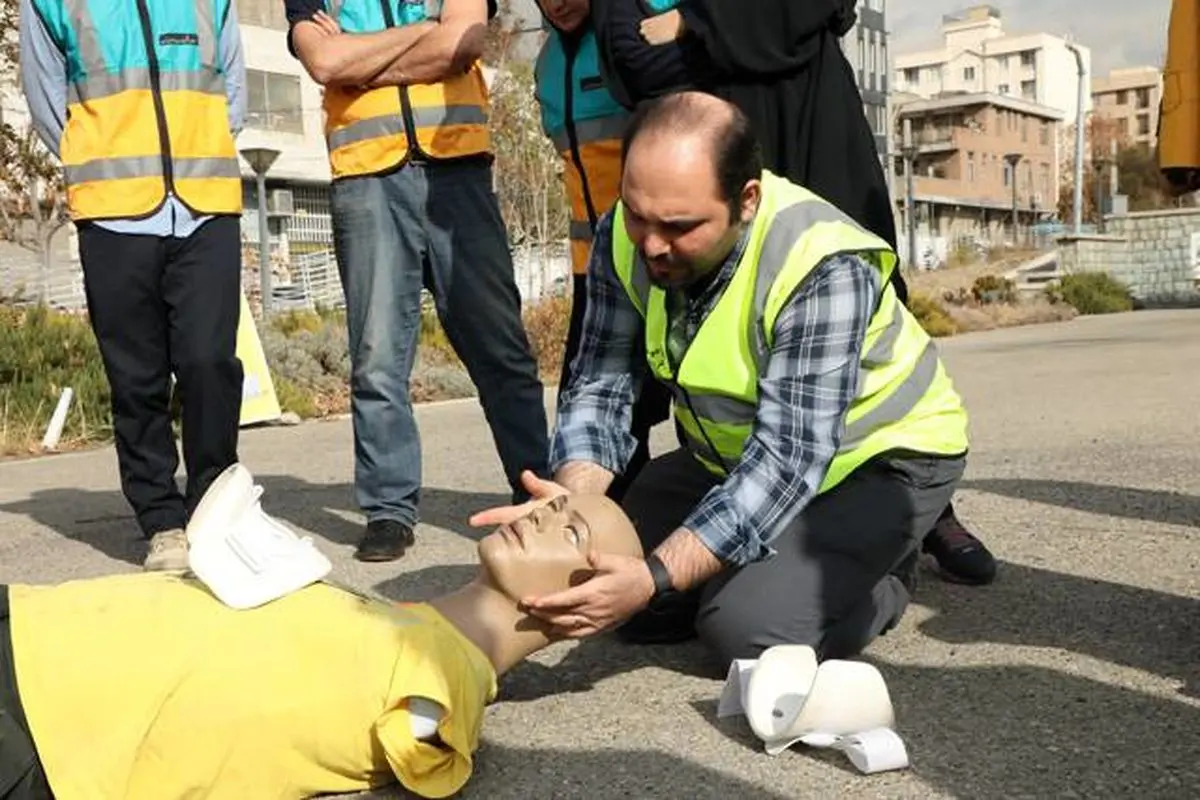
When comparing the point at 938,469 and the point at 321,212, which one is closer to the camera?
the point at 938,469

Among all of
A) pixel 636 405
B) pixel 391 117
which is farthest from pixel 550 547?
pixel 391 117

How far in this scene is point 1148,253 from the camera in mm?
29406

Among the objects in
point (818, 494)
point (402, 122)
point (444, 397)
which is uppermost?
point (402, 122)

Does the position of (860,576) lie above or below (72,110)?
below

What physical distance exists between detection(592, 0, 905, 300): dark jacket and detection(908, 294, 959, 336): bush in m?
15.6

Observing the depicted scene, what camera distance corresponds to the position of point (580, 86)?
3.89m

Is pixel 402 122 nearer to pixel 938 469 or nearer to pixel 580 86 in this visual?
pixel 580 86

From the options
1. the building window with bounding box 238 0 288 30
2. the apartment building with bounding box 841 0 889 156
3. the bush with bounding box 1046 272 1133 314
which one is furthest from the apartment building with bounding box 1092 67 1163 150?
the bush with bounding box 1046 272 1133 314

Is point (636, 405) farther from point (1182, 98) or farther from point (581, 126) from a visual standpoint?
point (1182, 98)

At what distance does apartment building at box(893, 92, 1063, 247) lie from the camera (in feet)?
251

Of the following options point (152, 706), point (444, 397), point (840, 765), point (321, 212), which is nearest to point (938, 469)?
point (840, 765)

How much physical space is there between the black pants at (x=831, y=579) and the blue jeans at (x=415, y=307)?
46.5 inches

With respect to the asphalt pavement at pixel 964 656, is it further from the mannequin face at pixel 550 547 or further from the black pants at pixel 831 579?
the mannequin face at pixel 550 547

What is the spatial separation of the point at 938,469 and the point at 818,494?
0.31 m
